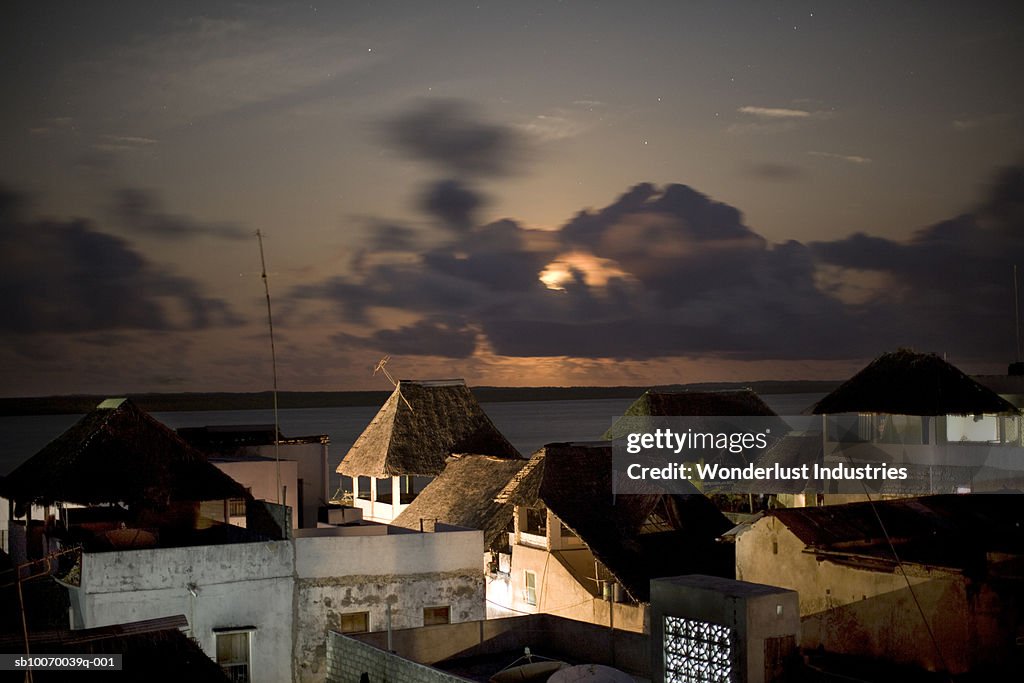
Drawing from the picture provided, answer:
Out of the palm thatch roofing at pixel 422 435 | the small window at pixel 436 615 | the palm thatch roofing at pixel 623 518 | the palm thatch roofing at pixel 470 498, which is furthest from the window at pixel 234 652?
the palm thatch roofing at pixel 422 435

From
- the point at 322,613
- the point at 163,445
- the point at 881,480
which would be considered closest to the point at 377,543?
the point at 322,613

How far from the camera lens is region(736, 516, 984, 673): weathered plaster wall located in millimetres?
12789

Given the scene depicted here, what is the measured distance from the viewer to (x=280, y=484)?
20734 millimetres

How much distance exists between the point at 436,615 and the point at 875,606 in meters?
6.03

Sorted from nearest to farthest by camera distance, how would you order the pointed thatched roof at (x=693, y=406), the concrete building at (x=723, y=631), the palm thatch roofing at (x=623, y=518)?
the concrete building at (x=723, y=631)
the palm thatch roofing at (x=623, y=518)
the pointed thatched roof at (x=693, y=406)

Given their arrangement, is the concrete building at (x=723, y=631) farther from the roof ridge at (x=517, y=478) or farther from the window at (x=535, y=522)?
the roof ridge at (x=517, y=478)

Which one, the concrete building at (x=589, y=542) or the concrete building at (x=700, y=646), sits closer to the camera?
the concrete building at (x=700, y=646)

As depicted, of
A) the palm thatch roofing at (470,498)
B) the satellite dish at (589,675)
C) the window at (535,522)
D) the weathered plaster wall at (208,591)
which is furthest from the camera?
the palm thatch roofing at (470,498)

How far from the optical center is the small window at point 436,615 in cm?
1588

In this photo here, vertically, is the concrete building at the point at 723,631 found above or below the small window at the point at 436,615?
above

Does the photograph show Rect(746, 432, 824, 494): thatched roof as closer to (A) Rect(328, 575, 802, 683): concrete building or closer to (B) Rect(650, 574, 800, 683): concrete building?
(A) Rect(328, 575, 802, 683): concrete building

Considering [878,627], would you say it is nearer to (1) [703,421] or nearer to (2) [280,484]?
(2) [280,484]

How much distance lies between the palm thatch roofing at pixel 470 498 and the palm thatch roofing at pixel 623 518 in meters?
0.51

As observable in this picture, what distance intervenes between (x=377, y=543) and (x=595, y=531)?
631 cm
